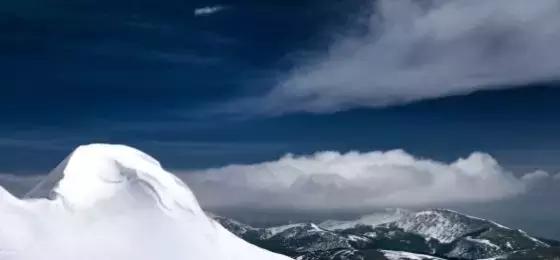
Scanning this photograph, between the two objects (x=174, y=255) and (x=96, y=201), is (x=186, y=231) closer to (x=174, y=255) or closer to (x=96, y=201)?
(x=174, y=255)

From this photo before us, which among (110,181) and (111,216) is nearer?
(111,216)

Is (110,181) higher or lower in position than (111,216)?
higher

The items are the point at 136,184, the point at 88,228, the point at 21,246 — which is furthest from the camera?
the point at 136,184

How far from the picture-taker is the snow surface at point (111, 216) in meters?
34.8

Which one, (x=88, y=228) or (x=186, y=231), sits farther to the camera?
(x=186, y=231)

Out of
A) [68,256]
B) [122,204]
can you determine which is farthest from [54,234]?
[122,204]

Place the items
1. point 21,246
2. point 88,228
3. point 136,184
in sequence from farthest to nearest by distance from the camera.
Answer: point 136,184, point 88,228, point 21,246

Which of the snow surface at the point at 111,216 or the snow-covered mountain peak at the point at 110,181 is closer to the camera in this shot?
the snow surface at the point at 111,216

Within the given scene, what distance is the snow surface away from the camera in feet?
114

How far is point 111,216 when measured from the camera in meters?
37.5

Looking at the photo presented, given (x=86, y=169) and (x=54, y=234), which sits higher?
(x=86, y=169)

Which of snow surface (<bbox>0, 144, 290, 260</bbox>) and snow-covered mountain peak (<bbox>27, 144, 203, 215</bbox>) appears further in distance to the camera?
snow-covered mountain peak (<bbox>27, 144, 203, 215</bbox>)

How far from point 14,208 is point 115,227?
5.08 metres

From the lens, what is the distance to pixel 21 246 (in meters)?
33.7
